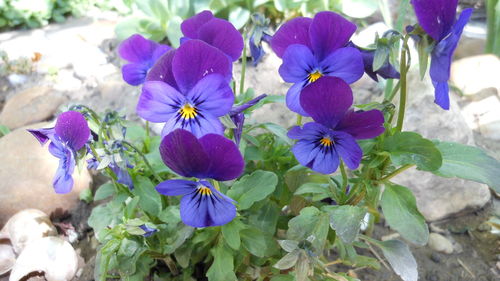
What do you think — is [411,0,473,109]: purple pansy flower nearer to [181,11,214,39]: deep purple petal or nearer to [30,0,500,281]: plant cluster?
[30,0,500,281]: plant cluster

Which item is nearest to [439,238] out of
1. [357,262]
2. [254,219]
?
[357,262]

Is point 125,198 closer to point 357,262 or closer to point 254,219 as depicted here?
point 254,219

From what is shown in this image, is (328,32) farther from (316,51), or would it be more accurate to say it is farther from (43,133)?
(43,133)

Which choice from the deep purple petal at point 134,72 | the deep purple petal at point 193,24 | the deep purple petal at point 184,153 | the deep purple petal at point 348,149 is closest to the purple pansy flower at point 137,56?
the deep purple petal at point 134,72

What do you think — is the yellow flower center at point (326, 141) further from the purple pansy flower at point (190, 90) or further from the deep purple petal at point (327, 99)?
the purple pansy flower at point (190, 90)

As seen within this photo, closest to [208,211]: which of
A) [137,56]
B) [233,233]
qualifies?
[233,233]

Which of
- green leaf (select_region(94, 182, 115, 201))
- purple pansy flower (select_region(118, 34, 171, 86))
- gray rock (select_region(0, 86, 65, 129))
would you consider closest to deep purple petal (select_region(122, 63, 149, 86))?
purple pansy flower (select_region(118, 34, 171, 86))
